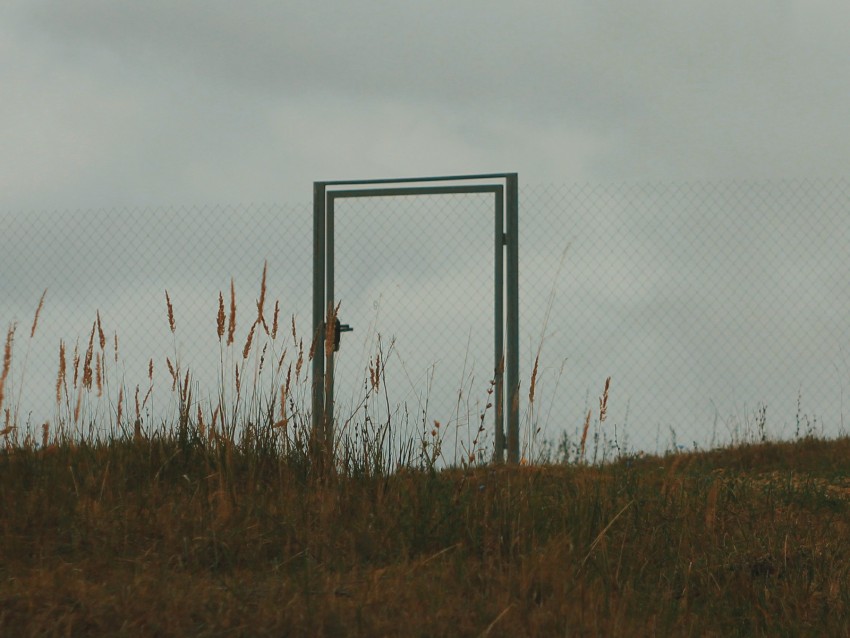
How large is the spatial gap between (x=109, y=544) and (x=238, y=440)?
102 cm

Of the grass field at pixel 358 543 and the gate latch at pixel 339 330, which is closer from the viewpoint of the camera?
the grass field at pixel 358 543

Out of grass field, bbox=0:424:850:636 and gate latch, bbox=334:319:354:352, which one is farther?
gate latch, bbox=334:319:354:352

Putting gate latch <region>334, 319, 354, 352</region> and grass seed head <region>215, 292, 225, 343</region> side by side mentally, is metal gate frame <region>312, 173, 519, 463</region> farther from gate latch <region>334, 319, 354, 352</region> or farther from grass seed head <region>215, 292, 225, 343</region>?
grass seed head <region>215, 292, 225, 343</region>

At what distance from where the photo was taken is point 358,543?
3.15m

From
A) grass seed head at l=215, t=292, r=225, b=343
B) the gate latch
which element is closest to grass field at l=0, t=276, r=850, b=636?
grass seed head at l=215, t=292, r=225, b=343

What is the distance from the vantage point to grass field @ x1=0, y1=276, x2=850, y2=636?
8.20ft

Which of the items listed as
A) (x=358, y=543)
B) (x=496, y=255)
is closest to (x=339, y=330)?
(x=496, y=255)

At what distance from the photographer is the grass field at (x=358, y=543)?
8.20ft

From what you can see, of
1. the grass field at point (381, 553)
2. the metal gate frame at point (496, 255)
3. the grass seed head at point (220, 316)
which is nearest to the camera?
the grass field at point (381, 553)

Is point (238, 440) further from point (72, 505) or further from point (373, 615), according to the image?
point (373, 615)

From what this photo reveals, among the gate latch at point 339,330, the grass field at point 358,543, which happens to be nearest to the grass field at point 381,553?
the grass field at point 358,543

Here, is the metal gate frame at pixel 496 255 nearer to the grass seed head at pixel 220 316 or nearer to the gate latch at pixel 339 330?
the gate latch at pixel 339 330

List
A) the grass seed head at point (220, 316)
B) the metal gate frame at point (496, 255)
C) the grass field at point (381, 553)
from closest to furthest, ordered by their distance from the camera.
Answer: the grass field at point (381, 553) < the grass seed head at point (220, 316) < the metal gate frame at point (496, 255)

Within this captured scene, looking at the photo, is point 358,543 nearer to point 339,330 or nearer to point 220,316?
point 220,316
